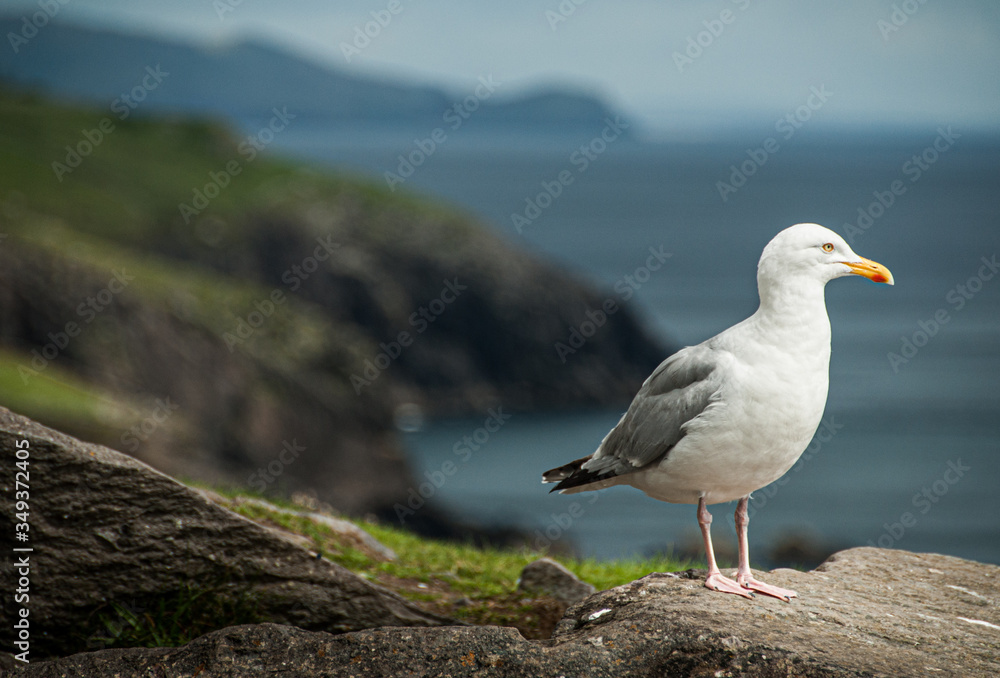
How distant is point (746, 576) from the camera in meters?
6.33

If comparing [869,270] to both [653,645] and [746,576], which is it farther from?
[653,645]

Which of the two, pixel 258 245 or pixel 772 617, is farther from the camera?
pixel 258 245

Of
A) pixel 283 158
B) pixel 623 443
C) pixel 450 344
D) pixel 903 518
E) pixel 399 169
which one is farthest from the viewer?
pixel 399 169

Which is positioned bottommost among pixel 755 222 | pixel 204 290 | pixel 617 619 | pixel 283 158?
pixel 617 619

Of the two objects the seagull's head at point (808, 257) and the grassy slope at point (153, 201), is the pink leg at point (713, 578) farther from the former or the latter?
the grassy slope at point (153, 201)

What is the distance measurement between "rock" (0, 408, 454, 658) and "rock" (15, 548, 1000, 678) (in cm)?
96

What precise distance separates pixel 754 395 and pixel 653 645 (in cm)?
171

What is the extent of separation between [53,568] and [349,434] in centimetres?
4043

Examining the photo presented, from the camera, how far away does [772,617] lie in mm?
5762

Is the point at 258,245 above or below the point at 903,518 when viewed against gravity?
above

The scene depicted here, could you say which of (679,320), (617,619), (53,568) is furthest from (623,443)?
(679,320)

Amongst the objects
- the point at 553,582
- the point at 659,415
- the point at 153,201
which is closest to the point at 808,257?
the point at 659,415

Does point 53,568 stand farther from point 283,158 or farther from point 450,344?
point 283,158

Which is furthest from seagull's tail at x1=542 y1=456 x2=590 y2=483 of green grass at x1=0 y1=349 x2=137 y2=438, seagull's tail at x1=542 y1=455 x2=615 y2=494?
green grass at x1=0 y1=349 x2=137 y2=438
